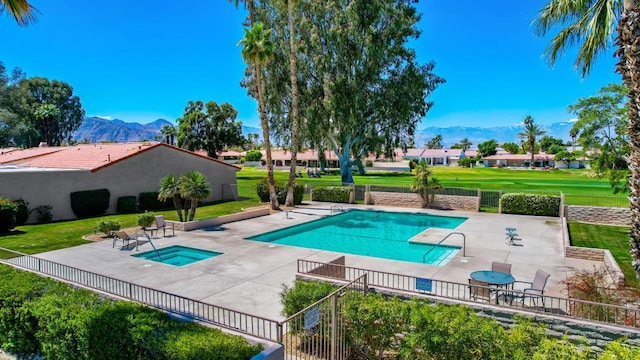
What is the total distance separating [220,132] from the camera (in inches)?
2190

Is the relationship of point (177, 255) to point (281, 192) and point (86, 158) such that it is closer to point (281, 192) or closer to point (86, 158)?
point (281, 192)

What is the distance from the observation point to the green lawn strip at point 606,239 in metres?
13.7

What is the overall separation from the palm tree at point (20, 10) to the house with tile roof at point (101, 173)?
16.1 meters

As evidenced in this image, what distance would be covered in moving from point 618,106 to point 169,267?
68.2 feet

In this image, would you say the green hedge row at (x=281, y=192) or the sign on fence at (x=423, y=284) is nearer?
the sign on fence at (x=423, y=284)

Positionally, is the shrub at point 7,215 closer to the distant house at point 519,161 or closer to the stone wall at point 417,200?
the stone wall at point 417,200

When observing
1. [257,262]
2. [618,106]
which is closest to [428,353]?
[257,262]

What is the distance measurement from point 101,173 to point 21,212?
5161 millimetres

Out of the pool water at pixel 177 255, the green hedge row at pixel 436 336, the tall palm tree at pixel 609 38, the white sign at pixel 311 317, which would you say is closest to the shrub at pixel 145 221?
the pool water at pixel 177 255

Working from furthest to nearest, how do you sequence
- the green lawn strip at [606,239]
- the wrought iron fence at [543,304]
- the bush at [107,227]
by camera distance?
the bush at [107,227] < the green lawn strip at [606,239] < the wrought iron fence at [543,304]

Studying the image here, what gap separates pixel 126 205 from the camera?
83.2 ft

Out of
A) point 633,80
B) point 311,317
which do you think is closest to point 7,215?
point 311,317

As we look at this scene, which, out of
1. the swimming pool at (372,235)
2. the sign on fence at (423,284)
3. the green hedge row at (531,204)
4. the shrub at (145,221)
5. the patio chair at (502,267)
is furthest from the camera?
the green hedge row at (531,204)

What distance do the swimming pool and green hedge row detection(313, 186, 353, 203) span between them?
123 inches
